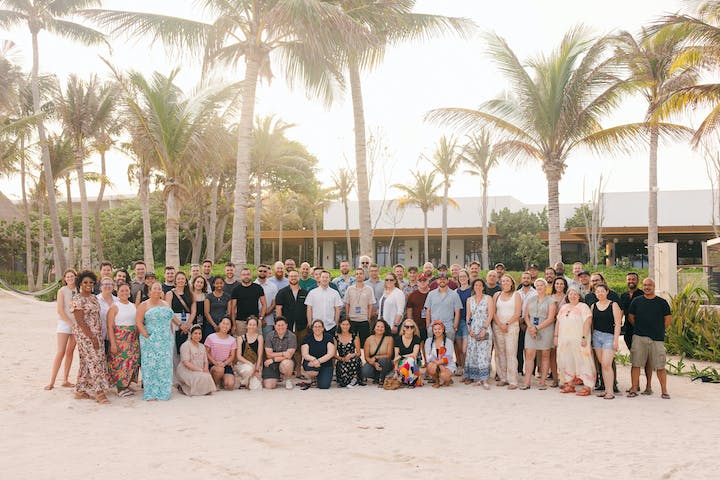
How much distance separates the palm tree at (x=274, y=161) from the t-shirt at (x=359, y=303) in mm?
18694

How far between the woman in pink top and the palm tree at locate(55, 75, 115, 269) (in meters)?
16.6

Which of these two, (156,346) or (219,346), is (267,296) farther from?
(156,346)

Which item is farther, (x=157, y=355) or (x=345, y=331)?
(x=345, y=331)

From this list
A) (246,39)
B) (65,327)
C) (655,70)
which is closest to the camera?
(65,327)

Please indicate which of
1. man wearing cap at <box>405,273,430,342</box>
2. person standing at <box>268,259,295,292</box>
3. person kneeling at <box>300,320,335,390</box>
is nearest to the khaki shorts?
man wearing cap at <box>405,273,430,342</box>

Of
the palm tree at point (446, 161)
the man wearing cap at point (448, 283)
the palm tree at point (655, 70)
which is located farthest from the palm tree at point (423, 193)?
the man wearing cap at point (448, 283)

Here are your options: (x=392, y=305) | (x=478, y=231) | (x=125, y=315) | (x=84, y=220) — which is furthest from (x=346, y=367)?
(x=478, y=231)

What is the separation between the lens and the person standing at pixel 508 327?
26.6ft

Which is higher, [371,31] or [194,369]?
[371,31]

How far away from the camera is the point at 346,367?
817cm

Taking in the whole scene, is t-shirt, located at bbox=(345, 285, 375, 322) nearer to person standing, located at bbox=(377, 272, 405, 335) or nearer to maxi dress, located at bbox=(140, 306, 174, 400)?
person standing, located at bbox=(377, 272, 405, 335)

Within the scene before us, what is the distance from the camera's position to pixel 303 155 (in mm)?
33344

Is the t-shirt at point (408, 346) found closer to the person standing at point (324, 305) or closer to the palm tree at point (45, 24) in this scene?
the person standing at point (324, 305)

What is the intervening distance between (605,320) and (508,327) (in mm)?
1267
